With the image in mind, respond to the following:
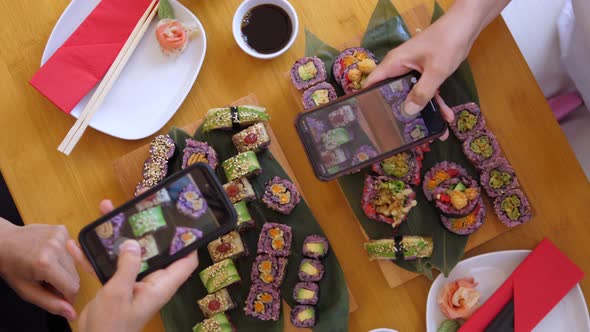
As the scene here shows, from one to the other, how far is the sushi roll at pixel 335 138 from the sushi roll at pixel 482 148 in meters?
0.48

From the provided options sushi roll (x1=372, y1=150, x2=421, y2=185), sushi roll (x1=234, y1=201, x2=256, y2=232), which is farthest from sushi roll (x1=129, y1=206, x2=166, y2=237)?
sushi roll (x1=372, y1=150, x2=421, y2=185)

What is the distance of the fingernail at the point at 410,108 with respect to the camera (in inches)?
58.0

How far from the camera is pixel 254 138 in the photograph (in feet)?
5.57

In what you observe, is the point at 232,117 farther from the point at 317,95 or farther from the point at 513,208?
the point at 513,208

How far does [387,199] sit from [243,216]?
51 cm

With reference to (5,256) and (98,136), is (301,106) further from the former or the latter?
(5,256)

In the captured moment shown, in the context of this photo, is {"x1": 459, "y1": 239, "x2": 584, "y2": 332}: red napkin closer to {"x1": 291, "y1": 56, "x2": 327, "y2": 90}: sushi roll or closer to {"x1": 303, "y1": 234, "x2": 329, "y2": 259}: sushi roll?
{"x1": 303, "y1": 234, "x2": 329, "y2": 259}: sushi roll

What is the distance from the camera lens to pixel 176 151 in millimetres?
1741

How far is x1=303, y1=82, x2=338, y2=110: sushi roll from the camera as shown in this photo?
1715mm

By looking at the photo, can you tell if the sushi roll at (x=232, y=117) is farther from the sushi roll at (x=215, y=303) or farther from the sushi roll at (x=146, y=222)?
the sushi roll at (x=215, y=303)

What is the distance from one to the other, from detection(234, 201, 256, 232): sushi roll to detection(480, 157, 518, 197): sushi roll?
86 cm

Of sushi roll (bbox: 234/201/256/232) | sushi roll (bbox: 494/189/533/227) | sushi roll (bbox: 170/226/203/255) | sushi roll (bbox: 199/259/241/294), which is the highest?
sushi roll (bbox: 170/226/203/255)

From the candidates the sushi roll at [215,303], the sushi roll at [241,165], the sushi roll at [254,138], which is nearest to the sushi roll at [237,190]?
the sushi roll at [241,165]

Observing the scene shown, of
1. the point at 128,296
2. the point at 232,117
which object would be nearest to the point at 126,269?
the point at 128,296
